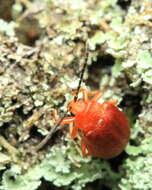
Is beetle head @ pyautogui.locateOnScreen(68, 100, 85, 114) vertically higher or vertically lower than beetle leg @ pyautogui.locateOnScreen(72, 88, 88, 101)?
lower

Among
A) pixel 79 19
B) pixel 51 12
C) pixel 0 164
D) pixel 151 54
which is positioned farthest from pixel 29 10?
pixel 0 164

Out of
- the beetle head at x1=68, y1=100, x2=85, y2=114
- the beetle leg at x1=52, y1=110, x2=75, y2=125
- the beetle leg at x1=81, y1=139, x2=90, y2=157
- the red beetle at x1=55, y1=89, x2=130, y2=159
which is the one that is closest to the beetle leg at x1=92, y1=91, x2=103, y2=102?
the red beetle at x1=55, y1=89, x2=130, y2=159

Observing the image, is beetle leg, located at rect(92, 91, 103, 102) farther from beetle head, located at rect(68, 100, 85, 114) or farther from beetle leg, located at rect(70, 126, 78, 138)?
beetle leg, located at rect(70, 126, 78, 138)

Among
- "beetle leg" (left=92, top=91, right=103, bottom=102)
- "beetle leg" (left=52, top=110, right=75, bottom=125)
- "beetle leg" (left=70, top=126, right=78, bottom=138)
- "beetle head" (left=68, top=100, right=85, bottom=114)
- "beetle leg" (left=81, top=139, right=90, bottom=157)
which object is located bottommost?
"beetle leg" (left=81, top=139, right=90, bottom=157)

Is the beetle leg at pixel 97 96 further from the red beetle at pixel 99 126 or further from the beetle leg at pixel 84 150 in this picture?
the beetle leg at pixel 84 150

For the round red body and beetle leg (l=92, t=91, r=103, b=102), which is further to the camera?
beetle leg (l=92, t=91, r=103, b=102)

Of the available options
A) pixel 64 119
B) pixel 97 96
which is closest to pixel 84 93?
pixel 97 96

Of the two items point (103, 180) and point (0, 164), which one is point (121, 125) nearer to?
point (103, 180)

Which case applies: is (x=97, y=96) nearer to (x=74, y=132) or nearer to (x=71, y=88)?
(x=71, y=88)
